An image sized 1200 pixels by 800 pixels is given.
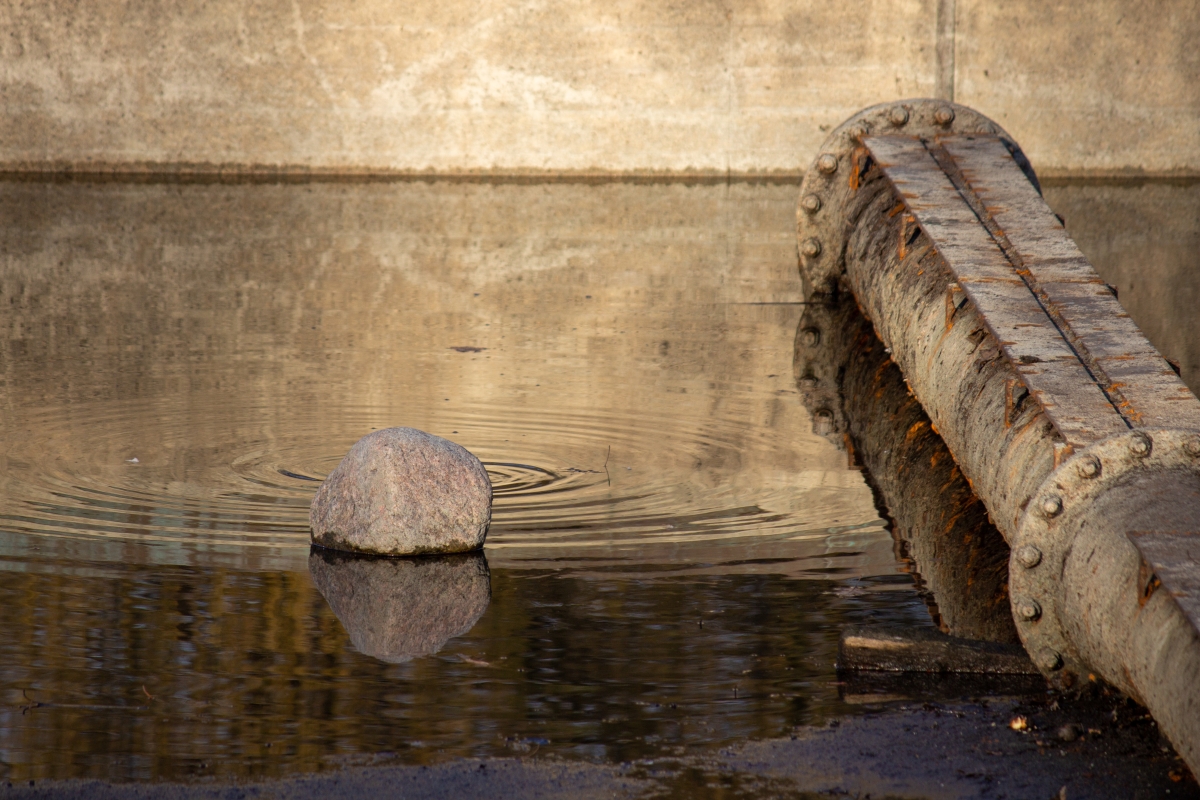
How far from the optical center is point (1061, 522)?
4.59m

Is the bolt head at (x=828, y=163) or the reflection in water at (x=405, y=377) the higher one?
the bolt head at (x=828, y=163)

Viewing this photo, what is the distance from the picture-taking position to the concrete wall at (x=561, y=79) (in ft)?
63.7

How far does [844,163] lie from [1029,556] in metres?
6.35

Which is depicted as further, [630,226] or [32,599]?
[630,226]

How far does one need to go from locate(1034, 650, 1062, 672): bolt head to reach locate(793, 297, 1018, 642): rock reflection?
48 centimetres

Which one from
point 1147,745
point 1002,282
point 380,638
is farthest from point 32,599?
point 1002,282

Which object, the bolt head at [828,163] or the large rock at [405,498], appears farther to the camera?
the bolt head at [828,163]

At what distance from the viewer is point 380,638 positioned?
487 cm

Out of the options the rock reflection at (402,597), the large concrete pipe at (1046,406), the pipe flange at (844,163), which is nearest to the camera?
the large concrete pipe at (1046,406)

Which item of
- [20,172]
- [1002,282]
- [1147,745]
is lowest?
[20,172]

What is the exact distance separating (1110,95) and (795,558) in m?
16.3

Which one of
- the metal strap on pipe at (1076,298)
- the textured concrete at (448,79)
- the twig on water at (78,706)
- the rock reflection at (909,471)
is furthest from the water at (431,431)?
the textured concrete at (448,79)

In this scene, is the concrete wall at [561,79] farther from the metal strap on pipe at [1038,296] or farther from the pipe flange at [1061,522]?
the pipe flange at [1061,522]

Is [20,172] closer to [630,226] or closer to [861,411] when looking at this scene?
[630,226]
